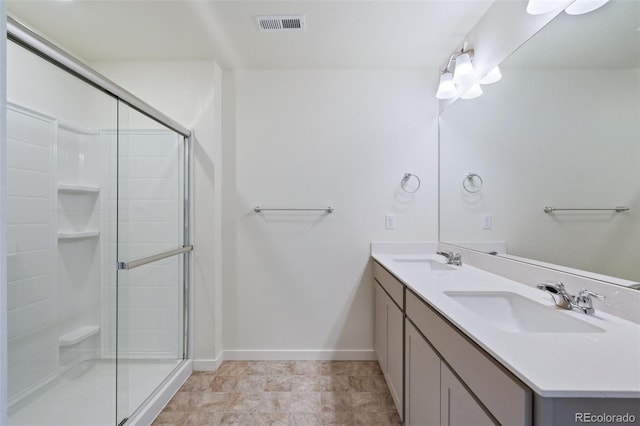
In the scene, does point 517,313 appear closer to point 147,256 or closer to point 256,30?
point 147,256

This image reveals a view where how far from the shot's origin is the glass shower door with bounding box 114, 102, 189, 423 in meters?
1.70

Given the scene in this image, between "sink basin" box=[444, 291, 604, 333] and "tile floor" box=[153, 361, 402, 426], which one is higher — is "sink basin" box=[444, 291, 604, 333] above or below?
above

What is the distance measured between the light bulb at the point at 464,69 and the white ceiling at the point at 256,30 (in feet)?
0.70

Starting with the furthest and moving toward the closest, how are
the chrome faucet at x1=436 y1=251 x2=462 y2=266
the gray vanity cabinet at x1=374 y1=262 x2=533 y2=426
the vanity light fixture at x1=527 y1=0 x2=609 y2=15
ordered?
the chrome faucet at x1=436 y1=251 x2=462 y2=266, the vanity light fixture at x1=527 y1=0 x2=609 y2=15, the gray vanity cabinet at x1=374 y1=262 x2=533 y2=426

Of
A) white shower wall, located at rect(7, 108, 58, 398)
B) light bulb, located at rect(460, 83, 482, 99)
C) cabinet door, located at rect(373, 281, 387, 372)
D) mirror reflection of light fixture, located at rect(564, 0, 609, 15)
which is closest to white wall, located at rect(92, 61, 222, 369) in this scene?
white shower wall, located at rect(7, 108, 58, 398)

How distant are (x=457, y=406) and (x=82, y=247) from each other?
6.71 ft

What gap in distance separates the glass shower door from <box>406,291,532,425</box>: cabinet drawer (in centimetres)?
165

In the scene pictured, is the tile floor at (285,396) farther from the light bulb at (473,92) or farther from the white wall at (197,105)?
the light bulb at (473,92)

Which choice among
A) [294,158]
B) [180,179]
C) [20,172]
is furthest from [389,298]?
[20,172]

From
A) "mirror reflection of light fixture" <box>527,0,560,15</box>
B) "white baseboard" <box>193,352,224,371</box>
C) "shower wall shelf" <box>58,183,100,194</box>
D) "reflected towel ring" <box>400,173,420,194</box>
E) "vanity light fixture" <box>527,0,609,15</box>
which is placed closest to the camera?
"vanity light fixture" <box>527,0,609,15</box>

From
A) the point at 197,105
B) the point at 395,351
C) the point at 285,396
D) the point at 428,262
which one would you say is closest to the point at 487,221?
the point at 428,262

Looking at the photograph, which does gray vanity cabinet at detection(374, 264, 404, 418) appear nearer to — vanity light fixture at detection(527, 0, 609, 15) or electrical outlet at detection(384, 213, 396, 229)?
electrical outlet at detection(384, 213, 396, 229)

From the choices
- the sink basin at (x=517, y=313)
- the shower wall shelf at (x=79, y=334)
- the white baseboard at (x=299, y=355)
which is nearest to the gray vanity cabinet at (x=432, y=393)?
the sink basin at (x=517, y=313)

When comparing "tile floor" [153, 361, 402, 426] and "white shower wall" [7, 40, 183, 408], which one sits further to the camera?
"tile floor" [153, 361, 402, 426]
